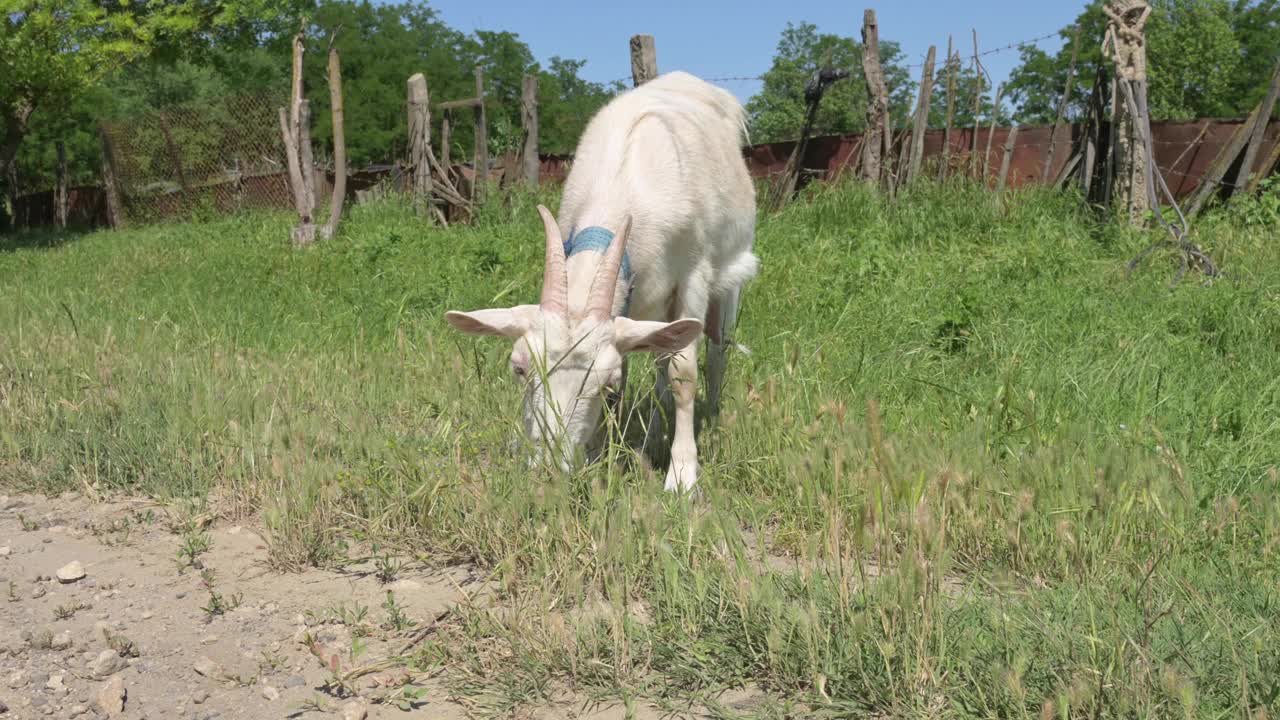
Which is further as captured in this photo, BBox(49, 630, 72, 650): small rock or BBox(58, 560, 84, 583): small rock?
BBox(58, 560, 84, 583): small rock

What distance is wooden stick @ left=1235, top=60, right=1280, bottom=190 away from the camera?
9500 mm

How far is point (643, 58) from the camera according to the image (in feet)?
35.5

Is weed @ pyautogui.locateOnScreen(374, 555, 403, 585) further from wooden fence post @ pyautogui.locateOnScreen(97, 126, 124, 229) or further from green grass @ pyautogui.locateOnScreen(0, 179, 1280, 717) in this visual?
wooden fence post @ pyautogui.locateOnScreen(97, 126, 124, 229)

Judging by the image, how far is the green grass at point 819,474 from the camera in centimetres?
251

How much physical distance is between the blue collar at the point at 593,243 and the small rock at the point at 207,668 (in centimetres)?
187

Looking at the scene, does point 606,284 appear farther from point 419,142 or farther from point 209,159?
point 209,159

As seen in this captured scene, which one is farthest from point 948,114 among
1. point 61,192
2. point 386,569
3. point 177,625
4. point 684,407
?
point 61,192

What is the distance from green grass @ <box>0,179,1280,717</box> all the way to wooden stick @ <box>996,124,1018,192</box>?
7.30 feet

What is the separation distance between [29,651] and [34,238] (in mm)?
21373

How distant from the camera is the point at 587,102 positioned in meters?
61.0

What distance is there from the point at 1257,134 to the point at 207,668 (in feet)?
33.0

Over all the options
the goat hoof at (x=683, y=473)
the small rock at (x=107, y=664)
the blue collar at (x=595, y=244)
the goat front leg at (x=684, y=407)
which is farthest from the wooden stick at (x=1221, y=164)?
the small rock at (x=107, y=664)

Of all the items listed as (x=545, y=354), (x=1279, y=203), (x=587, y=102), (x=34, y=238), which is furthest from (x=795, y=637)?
(x=587, y=102)

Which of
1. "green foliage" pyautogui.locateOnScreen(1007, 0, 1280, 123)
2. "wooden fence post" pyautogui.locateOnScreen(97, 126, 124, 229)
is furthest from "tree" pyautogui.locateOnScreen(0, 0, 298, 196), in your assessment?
"green foliage" pyautogui.locateOnScreen(1007, 0, 1280, 123)
